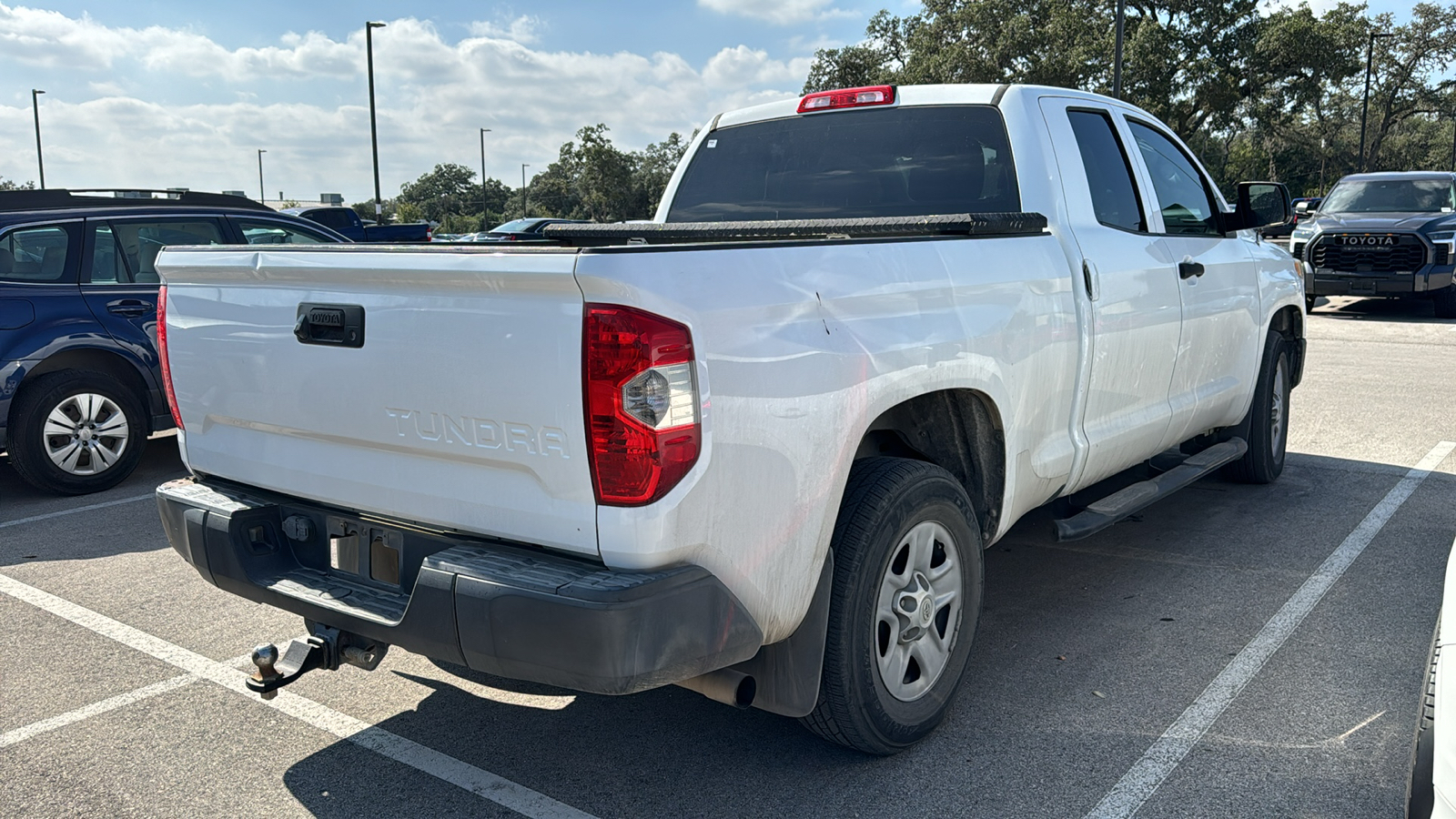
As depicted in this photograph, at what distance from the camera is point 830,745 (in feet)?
11.0

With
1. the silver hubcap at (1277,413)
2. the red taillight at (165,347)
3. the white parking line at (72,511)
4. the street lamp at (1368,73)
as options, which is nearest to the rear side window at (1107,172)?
the silver hubcap at (1277,413)

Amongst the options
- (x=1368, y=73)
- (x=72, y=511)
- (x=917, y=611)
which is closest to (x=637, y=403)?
(x=917, y=611)

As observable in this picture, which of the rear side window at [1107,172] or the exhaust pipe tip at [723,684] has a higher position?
the rear side window at [1107,172]

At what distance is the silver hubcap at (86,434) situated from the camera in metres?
6.77

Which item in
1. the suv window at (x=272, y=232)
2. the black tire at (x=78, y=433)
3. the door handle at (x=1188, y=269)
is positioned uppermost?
the suv window at (x=272, y=232)

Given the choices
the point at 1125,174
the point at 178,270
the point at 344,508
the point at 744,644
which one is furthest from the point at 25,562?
the point at 1125,174

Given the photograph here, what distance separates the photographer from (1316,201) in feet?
57.2

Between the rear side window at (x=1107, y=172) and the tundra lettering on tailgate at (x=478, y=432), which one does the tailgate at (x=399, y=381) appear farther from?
the rear side window at (x=1107, y=172)

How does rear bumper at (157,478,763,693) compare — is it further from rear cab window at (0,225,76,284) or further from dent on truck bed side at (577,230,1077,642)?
rear cab window at (0,225,76,284)

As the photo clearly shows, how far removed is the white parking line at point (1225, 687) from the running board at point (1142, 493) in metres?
0.61

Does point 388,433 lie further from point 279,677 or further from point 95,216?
point 95,216

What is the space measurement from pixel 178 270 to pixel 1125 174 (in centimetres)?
359

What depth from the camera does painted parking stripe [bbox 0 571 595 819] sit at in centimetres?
309

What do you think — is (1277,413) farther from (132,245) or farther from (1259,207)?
(132,245)
